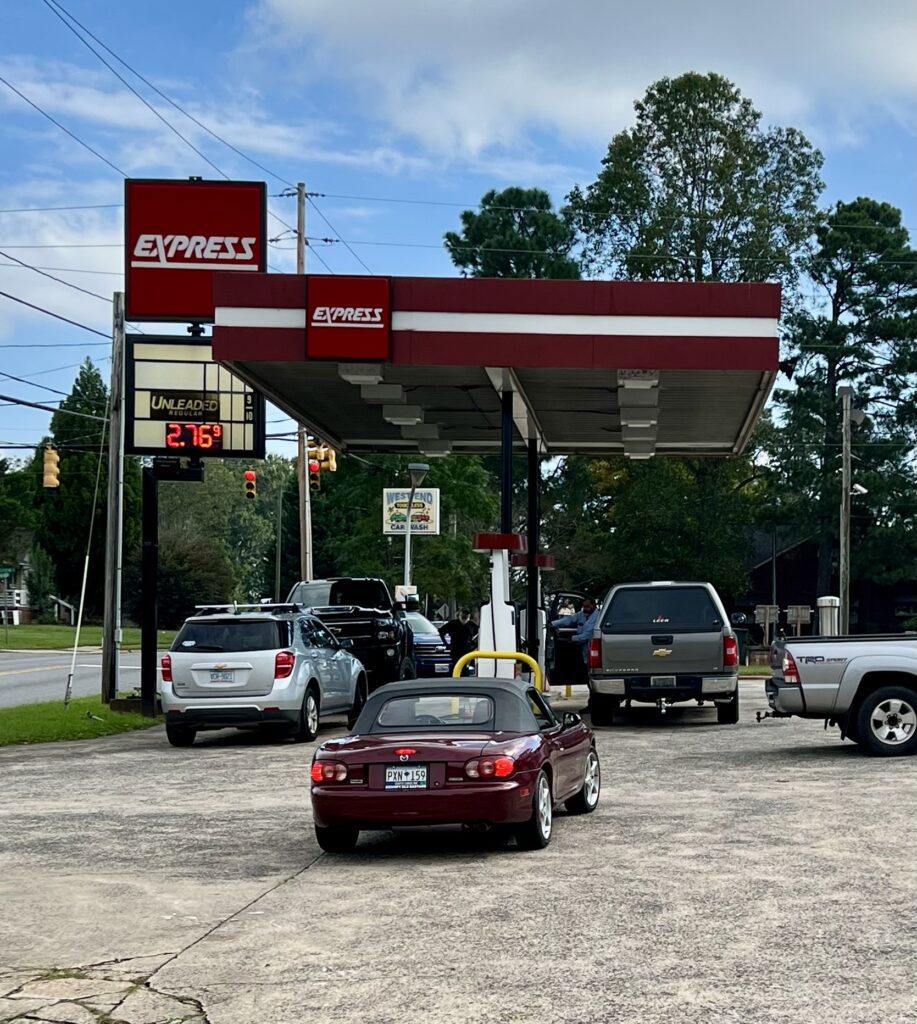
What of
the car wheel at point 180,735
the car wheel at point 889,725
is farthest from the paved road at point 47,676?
the car wheel at point 889,725

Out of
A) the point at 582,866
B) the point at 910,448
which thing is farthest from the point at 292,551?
the point at 582,866

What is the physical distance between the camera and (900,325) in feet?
226

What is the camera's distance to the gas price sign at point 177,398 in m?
27.2

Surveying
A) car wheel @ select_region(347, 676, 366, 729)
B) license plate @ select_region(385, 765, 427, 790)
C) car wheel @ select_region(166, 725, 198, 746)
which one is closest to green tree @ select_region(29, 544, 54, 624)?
car wheel @ select_region(347, 676, 366, 729)

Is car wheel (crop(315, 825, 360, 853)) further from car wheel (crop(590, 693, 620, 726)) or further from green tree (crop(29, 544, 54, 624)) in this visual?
green tree (crop(29, 544, 54, 624))

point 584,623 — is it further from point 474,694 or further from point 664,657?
point 474,694

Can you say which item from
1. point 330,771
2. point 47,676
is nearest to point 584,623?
point 47,676

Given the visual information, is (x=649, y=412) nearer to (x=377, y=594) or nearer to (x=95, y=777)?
(x=377, y=594)

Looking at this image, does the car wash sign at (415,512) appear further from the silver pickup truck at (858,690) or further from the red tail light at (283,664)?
the silver pickup truck at (858,690)

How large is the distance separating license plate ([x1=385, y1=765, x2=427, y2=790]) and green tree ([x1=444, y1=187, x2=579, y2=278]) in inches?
2539

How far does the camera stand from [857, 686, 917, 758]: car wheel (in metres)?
18.5

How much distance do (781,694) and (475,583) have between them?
5786cm

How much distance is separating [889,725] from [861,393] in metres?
54.4

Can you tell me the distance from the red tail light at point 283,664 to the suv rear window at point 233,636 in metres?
0.16
